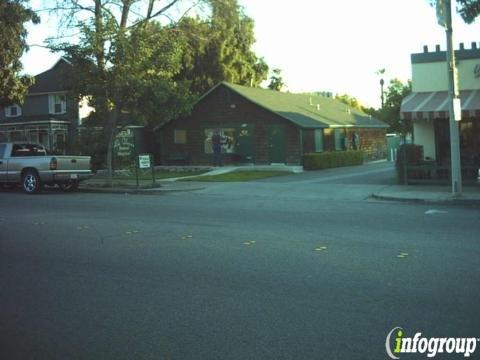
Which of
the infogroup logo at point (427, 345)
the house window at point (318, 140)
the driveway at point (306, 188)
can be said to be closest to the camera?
the infogroup logo at point (427, 345)

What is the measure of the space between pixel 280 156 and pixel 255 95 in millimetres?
4196

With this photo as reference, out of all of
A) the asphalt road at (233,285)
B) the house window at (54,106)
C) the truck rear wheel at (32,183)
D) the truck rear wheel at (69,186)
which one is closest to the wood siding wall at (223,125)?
the house window at (54,106)

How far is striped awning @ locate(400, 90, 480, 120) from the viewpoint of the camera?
62.6ft

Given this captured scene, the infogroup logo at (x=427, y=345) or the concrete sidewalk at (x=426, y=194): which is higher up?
the concrete sidewalk at (x=426, y=194)

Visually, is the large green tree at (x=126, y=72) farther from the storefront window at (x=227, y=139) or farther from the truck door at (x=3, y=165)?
the storefront window at (x=227, y=139)

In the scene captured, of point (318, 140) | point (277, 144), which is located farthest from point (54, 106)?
point (318, 140)

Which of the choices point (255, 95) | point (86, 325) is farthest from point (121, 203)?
point (255, 95)

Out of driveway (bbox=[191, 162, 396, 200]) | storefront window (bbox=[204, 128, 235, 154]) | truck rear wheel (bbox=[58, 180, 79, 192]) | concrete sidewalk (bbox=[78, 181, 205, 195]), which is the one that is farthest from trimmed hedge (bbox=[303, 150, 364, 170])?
truck rear wheel (bbox=[58, 180, 79, 192])

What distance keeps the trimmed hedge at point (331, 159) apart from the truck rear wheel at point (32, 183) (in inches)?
561

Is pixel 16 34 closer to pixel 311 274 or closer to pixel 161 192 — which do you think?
pixel 161 192

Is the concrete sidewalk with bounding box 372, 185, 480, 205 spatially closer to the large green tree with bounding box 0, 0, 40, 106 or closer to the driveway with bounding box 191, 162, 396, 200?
the driveway with bounding box 191, 162, 396, 200

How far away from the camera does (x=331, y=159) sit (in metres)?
32.2

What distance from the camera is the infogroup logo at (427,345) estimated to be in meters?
4.66

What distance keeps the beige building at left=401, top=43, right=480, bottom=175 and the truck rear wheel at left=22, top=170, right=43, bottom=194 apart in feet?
39.7
